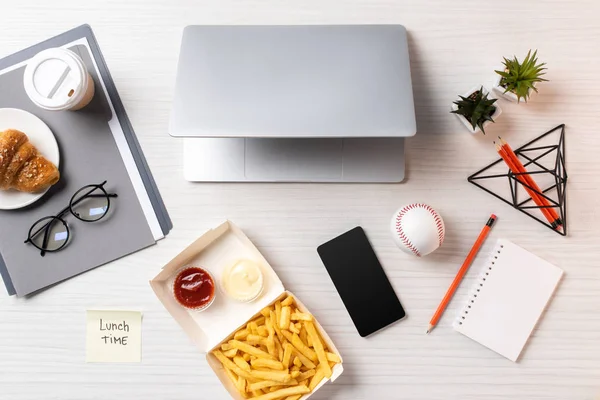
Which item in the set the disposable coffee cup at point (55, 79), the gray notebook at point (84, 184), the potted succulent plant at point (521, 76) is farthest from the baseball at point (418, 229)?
the disposable coffee cup at point (55, 79)

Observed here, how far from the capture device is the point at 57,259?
771 mm

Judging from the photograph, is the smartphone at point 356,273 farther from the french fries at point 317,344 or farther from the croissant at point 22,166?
the croissant at point 22,166

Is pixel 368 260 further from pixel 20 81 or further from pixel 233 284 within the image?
pixel 20 81

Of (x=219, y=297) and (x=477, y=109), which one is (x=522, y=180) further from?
(x=219, y=297)

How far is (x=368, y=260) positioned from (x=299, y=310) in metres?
0.14

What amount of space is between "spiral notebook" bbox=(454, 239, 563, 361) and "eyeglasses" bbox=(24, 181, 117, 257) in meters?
0.62

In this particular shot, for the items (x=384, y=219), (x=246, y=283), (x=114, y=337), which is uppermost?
(x=384, y=219)

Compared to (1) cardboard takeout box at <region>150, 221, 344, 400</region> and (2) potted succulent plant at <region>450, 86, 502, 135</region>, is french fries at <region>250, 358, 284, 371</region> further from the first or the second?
(2) potted succulent plant at <region>450, 86, 502, 135</region>

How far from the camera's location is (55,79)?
73 cm

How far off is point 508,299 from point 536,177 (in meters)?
0.21

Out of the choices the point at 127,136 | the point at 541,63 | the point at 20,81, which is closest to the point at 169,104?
the point at 127,136

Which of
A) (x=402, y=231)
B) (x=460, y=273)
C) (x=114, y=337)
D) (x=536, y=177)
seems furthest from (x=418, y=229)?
(x=114, y=337)

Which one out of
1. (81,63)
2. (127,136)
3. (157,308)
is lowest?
(157,308)

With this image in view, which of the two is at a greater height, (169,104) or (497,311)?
(169,104)
